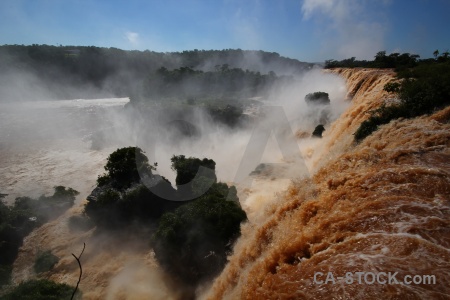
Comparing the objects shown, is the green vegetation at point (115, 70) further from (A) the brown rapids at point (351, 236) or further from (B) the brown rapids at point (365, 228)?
(B) the brown rapids at point (365, 228)

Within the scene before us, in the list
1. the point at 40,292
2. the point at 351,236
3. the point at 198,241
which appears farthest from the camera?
the point at 198,241

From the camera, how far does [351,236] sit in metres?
5.66

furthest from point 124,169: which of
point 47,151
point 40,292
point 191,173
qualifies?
point 47,151

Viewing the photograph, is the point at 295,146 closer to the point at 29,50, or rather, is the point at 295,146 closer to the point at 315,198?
the point at 315,198

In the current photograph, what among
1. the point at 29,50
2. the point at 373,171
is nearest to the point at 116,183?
the point at 373,171

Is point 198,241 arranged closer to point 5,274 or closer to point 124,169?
point 124,169

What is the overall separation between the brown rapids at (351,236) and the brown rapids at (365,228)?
2 cm

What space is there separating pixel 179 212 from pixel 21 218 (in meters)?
10.5

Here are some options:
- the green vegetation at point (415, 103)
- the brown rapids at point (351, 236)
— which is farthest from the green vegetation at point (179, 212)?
the green vegetation at point (415, 103)

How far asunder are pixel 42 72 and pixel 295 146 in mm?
80121

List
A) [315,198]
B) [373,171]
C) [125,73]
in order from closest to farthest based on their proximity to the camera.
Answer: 1. [373,171]
2. [315,198]
3. [125,73]

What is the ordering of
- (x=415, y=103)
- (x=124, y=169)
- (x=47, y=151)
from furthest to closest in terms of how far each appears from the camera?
(x=47, y=151)
(x=124, y=169)
(x=415, y=103)

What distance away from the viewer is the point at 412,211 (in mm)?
5770

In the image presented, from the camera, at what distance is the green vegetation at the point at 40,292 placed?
930 cm
